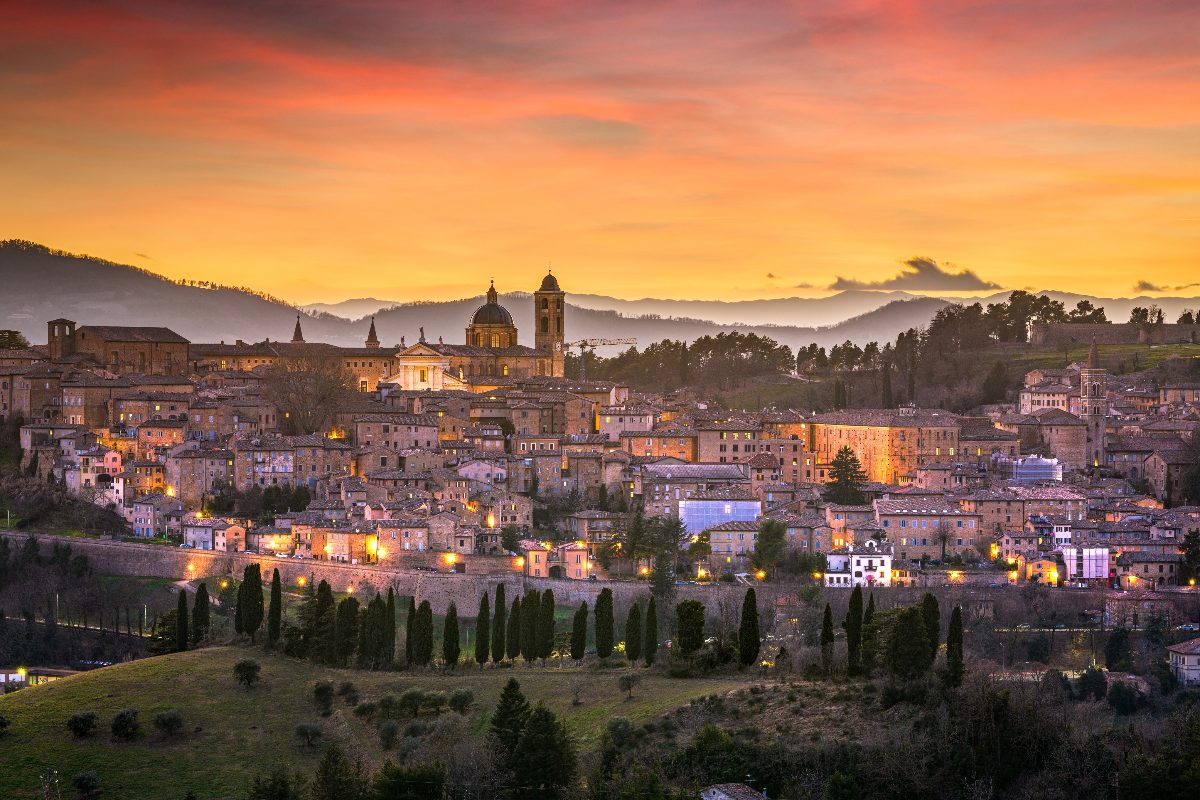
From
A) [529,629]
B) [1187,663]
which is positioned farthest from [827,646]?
[1187,663]

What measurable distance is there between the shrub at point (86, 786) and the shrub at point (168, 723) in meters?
2.10

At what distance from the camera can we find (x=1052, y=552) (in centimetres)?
3622

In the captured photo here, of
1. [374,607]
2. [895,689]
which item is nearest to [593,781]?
[895,689]

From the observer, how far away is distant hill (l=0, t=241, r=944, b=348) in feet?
304

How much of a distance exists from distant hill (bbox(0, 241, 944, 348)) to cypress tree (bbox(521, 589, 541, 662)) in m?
63.6

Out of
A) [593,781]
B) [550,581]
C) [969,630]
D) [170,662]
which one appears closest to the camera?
[593,781]

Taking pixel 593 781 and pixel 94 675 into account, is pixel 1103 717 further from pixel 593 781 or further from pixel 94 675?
pixel 94 675

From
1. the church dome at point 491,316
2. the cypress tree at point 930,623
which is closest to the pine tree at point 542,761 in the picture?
the cypress tree at point 930,623

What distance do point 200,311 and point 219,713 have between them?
7619 centimetres

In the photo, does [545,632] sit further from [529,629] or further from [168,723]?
[168,723]

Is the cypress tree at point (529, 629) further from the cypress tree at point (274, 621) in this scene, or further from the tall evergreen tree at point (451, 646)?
the cypress tree at point (274, 621)

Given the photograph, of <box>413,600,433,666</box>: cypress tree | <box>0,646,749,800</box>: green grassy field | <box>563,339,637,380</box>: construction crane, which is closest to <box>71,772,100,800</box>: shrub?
<box>0,646,749,800</box>: green grassy field

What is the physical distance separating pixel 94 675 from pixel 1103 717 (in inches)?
688

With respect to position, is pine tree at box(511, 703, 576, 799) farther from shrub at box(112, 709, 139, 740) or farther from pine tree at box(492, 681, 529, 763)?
shrub at box(112, 709, 139, 740)
